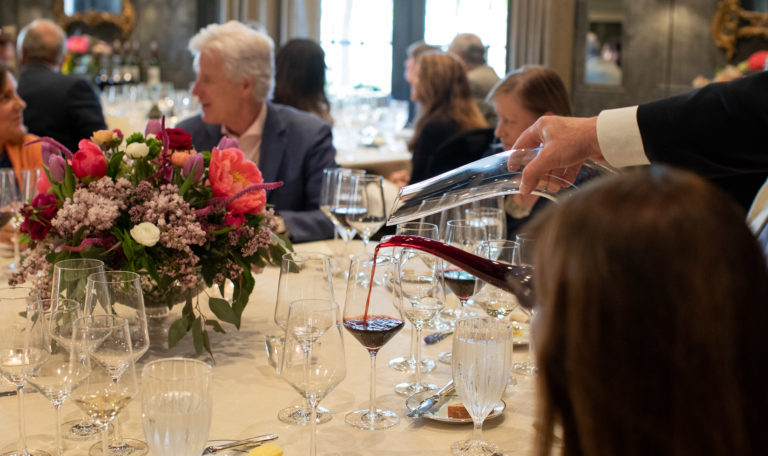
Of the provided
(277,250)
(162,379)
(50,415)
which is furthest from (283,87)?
(162,379)

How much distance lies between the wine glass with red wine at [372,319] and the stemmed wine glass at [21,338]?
46cm

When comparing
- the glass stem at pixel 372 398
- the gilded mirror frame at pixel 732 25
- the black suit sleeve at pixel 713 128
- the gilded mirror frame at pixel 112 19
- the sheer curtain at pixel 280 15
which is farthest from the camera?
the gilded mirror frame at pixel 112 19

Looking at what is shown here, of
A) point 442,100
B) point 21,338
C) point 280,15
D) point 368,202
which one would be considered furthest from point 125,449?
point 280,15

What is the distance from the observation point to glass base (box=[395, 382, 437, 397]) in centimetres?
148

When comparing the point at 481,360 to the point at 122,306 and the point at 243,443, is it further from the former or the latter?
the point at 122,306

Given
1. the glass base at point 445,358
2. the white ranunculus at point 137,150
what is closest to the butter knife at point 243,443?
the glass base at point 445,358

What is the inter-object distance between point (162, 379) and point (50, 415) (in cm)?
51

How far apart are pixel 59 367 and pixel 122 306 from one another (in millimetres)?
133

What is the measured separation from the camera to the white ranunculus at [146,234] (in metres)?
1.47

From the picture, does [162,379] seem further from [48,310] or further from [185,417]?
[48,310]

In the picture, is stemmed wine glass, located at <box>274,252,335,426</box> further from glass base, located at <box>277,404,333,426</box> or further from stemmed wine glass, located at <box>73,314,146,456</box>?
stemmed wine glass, located at <box>73,314,146,456</box>

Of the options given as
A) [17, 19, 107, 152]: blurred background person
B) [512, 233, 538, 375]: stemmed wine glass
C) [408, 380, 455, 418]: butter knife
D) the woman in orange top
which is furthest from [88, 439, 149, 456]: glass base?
[17, 19, 107, 152]: blurred background person

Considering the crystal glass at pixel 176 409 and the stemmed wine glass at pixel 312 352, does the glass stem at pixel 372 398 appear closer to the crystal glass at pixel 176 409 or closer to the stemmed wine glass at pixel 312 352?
the stemmed wine glass at pixel 312 352

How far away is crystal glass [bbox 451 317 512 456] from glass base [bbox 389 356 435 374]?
40 cm
